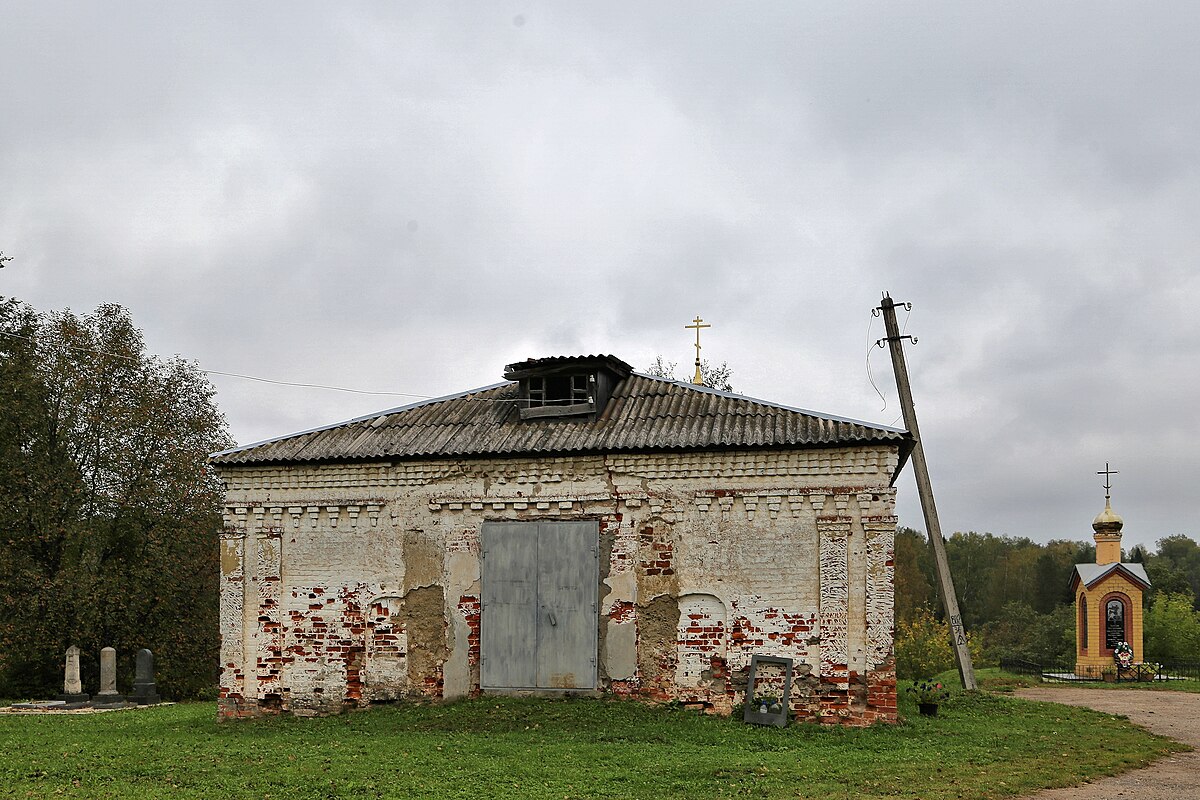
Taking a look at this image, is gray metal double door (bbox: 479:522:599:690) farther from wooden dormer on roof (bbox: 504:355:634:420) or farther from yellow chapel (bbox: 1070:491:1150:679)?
yellow chapel (bbox: 1070:491:1150:679)

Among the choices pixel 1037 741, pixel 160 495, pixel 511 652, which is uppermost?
pixel 160 495

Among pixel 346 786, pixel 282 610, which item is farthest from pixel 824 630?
pixel 282 610

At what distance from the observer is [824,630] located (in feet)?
42.4

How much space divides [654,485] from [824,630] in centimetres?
280

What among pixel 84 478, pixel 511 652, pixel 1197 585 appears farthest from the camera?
pixel 1197 585

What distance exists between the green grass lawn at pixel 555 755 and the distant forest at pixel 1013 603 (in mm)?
10255

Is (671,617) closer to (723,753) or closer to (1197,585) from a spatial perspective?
(723,753)

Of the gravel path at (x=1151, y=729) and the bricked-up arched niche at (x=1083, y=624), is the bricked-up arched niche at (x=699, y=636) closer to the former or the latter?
the gravel path at (x=1151, y=729)

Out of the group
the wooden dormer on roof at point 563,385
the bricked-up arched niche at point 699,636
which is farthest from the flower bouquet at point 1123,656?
the wooden dormer on roof at point 563,385

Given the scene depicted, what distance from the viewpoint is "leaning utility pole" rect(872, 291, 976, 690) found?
59.9ft

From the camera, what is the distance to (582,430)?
1435 centimetres

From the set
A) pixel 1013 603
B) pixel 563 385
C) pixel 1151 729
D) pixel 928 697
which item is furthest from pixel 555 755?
pixel 1013 603

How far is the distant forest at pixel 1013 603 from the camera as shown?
88.0 ft

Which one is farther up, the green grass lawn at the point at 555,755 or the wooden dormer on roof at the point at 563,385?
the wooden dormer on roof at the point at 563,385
